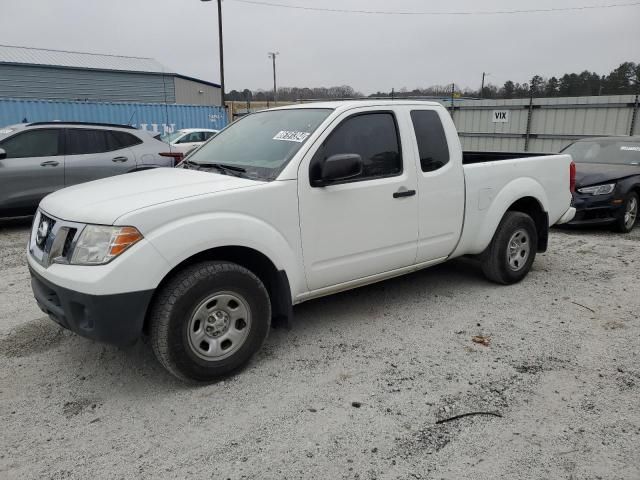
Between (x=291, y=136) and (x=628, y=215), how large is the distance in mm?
6403

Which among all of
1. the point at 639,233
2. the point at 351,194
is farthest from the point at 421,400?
the point at 639,233

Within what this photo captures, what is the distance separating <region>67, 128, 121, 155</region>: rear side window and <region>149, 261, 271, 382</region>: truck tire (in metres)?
6.14

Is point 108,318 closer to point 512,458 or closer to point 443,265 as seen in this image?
point 512,458

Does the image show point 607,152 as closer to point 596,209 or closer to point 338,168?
point 596,209

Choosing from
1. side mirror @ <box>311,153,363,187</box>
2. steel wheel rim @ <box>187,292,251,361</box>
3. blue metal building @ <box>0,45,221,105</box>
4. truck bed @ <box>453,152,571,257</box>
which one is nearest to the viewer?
steel wheel rim @ <box>187,292,251,361</box>

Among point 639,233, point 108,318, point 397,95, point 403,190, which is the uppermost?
point 397,95

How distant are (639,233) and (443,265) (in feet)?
13.1

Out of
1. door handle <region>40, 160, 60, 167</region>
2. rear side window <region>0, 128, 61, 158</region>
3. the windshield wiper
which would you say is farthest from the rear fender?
rear side window <region>0, 128, 61, 158</region>

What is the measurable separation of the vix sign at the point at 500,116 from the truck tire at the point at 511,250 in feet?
41.0

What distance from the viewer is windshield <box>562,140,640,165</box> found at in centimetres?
835

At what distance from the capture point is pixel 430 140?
4.33 meters

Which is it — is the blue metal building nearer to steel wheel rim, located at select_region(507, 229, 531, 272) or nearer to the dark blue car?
the dark blue car

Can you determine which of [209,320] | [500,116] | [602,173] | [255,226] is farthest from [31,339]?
[500,116]

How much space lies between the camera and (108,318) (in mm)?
2850
